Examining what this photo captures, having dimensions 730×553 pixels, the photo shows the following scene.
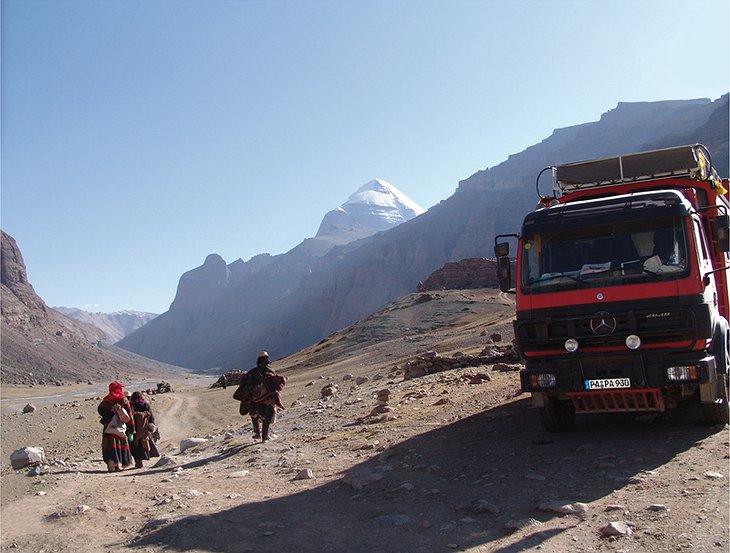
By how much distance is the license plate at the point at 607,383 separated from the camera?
7930 mm

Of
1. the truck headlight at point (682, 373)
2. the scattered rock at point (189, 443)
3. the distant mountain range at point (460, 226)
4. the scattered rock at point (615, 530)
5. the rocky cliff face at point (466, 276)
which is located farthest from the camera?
the distant mountain range at point (460, 226)

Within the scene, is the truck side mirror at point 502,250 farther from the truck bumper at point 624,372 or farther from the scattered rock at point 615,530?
the scattered rock at point 615,530

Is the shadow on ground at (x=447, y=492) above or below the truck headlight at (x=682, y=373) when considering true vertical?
below

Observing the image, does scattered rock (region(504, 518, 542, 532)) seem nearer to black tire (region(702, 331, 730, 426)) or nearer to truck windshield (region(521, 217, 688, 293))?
truck windshield (region(521, 217, 688, 293))

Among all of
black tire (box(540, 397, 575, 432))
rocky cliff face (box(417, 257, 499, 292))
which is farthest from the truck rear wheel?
rocky cliff face (box(417, 257, 499, 292))

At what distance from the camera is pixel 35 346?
12581 cm

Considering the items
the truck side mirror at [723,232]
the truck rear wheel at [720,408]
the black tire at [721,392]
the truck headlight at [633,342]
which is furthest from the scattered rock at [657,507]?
the truck side mirror at [723,232]

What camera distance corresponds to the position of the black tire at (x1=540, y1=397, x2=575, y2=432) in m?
9.20

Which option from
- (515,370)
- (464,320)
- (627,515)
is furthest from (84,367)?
(627,515)

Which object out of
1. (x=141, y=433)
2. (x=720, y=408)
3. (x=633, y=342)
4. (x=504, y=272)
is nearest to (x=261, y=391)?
(x=141, y=433)

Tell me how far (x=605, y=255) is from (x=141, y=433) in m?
9.27

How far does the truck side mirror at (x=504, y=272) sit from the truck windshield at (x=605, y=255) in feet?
1.38

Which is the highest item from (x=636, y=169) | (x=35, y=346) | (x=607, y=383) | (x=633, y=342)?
(x=636, y=169)

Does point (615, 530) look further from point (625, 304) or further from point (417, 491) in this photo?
point (625, 304)
